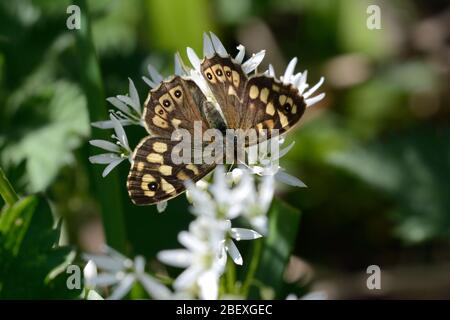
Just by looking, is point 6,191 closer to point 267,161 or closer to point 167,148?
point 167,148

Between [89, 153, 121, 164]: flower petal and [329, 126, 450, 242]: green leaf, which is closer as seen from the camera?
[89, 153, 121, 164]: flower petal

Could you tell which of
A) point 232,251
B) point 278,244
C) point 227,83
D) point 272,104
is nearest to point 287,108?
point 272,104

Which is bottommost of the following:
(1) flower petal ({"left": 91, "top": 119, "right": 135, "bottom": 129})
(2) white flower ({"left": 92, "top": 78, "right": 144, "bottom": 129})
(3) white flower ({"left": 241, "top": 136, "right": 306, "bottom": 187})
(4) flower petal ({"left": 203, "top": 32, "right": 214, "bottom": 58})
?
(3) white flower ({"left": 241, "top": 136, "right": 306, "bottom": 187})

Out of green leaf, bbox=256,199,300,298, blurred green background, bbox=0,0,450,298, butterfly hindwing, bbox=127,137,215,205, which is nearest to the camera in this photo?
butterfly hindwing, bbox=127,137,215,205

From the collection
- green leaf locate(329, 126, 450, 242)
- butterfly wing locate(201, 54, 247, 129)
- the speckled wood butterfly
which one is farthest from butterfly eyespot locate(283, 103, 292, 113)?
green leaf locate(329, 126, 450, 242)

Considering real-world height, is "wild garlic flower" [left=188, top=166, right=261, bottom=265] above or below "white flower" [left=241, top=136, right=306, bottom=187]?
below

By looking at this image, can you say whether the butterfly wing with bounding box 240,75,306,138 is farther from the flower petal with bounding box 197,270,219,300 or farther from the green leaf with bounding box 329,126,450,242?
the green leaf with bounding box 329,126,450,242
